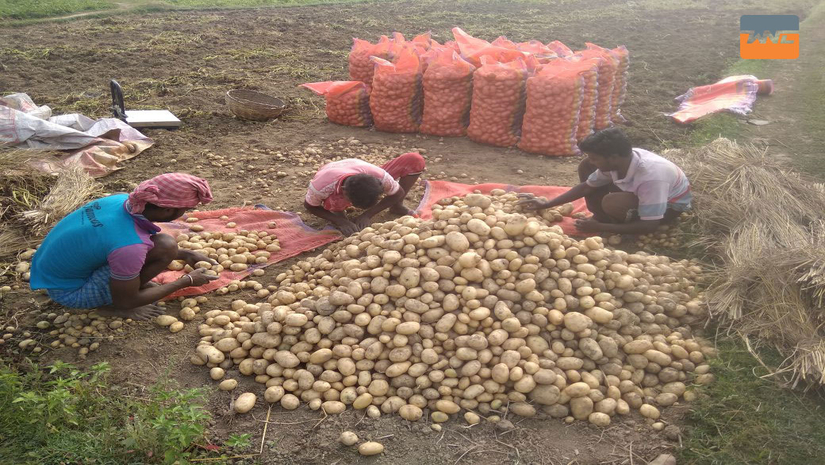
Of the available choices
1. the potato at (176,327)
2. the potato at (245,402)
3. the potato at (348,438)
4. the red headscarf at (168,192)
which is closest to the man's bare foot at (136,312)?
the potato at (176,327)

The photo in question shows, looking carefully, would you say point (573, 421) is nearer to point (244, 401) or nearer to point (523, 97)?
point (244, 401)

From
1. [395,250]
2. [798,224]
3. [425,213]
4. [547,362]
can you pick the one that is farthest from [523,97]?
[547,362]

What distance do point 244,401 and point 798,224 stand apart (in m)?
3.48

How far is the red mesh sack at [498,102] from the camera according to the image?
531 centimetres

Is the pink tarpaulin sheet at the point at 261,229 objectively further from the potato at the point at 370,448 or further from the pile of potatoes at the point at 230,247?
the potato at the point at 370,448

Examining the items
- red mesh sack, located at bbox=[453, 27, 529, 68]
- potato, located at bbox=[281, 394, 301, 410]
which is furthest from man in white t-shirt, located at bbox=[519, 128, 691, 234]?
potato, located at bbox=[281, 394, 301, 410]

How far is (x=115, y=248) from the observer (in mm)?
2938

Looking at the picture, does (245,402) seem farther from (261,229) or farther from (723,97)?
(723,97)

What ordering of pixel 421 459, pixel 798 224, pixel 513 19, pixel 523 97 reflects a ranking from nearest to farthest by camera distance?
pixel 421 459 → pixel 798 224 → pixel 523 97 → pixel 513 19

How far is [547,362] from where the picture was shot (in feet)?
8.71

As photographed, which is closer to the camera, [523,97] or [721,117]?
[523,97]

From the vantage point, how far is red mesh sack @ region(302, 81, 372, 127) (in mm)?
6152

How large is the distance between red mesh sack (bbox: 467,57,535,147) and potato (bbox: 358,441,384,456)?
3.86 meters

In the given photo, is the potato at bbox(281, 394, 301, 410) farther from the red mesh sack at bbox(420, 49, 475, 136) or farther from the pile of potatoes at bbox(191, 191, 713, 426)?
the red mesh sack at bbox(420, 49, 475, 136)
